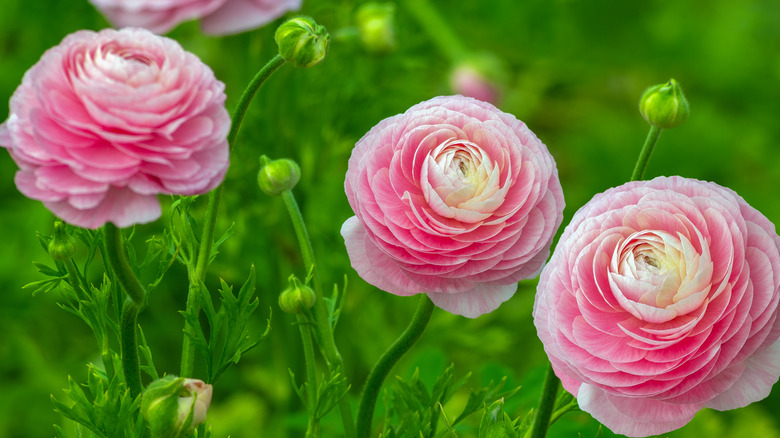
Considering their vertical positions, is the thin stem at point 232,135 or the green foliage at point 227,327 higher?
the thin stem at point 232,135

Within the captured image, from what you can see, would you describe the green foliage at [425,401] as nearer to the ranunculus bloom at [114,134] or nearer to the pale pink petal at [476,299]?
the pale pink petal at [476,299]

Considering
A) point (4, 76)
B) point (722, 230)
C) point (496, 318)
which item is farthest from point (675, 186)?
point (4, 76)

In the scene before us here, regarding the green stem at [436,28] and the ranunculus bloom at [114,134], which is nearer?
the ranunculus bloom at [114,134]

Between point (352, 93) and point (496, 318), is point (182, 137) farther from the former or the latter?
point (496, 318)

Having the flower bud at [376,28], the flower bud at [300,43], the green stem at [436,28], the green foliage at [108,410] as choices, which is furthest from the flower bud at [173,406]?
the green stem at [436,28]

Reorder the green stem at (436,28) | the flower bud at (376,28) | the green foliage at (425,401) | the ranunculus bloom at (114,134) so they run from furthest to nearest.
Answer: the green stem at (436,28), the flower bud at (376,28), the green foliage at (425,401), the ranunculus bloom at (114,134)

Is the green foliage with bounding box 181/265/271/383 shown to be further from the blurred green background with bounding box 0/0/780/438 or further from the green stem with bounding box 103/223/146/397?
the blurred green background with bounding box 0/0/780/438

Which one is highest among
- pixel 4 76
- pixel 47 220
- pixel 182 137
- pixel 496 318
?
pixel 182 137
